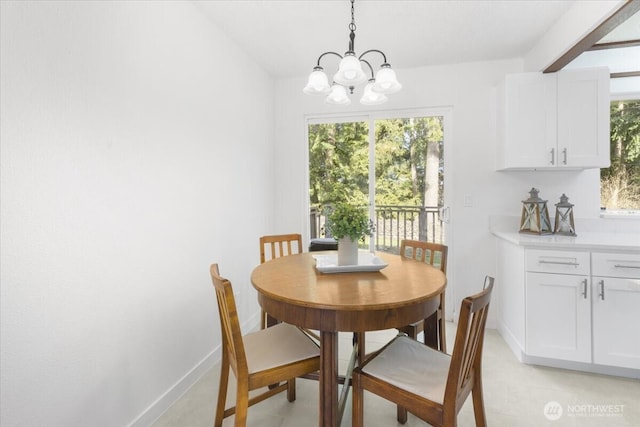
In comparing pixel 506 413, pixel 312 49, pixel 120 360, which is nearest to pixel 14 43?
pixel 120 360

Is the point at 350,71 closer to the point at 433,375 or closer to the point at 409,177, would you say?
the point at 433,375

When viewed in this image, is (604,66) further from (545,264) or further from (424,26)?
(545,264)

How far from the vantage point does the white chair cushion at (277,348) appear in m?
1.42

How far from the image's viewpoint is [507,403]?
1888 millimetres

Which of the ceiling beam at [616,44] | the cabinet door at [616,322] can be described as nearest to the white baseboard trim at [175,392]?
the cabinet door at [616,322]

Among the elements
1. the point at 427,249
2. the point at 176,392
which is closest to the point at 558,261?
the point at 427,249

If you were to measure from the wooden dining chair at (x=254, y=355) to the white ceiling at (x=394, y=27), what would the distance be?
1.85 meters

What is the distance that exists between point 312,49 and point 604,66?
238 cm

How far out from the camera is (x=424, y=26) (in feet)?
7.84

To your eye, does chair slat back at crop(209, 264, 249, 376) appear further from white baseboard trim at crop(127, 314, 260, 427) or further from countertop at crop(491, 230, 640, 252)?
countertop at crop(491, 230, 640, 252)

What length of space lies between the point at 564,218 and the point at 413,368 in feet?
7.03

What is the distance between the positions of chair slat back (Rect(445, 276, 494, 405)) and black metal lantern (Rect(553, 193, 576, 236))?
1926 millimetres

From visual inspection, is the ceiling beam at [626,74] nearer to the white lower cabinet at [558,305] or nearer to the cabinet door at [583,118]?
the cabinet door at [583,118]

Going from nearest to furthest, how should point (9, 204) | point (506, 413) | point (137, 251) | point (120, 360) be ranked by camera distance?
1. point (9, 204)
2. point (120, 360)
3. point (137, 251)
4. point (506, 413)
